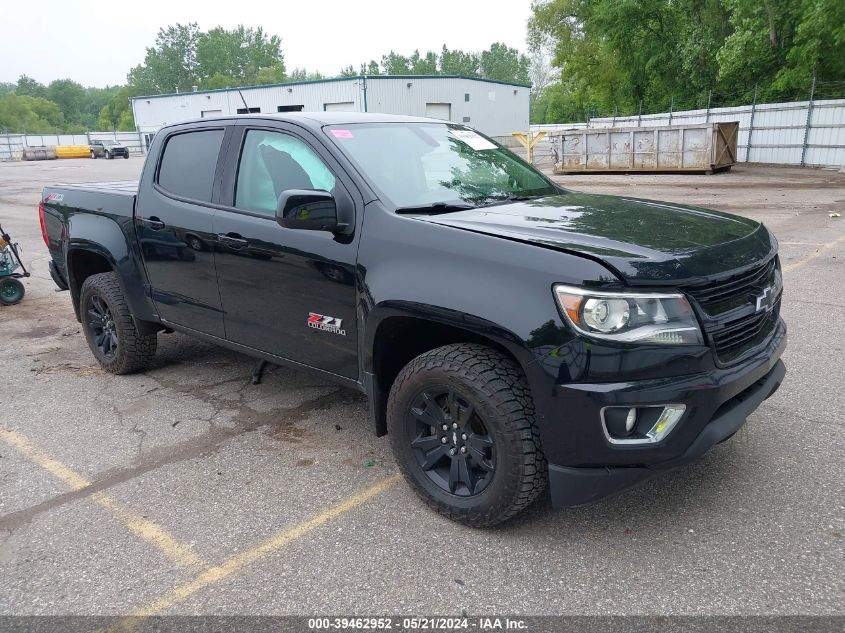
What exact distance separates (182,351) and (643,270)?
443 centimetres

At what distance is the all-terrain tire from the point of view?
16.3ft

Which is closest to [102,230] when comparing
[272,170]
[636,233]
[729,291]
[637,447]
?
[272,170]

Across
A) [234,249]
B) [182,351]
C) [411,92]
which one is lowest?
[182,351]

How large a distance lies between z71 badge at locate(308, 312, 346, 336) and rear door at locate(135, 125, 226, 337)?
0.87 meters

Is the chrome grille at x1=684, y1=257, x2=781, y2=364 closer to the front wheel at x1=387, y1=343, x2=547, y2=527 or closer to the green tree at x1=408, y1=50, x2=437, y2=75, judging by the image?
the front wheel at x1=387, y1=343, x2=547, y2=527

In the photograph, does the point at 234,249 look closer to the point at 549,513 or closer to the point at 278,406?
the point at 278,406

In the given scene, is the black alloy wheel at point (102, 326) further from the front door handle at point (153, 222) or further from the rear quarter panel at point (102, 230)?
the front door handle at point (153, 222)

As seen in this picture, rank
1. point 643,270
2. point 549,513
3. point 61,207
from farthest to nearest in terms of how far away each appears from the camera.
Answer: point 61,207, point 549,513, point 643,270

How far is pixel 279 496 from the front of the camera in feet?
11.2

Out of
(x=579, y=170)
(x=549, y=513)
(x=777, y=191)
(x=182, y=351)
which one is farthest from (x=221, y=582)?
(x=579, y=170)

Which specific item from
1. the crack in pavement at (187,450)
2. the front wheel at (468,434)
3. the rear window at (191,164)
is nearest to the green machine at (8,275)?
the rear window at (191,164)

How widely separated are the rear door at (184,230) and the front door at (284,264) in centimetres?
15

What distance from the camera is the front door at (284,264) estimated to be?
341cm

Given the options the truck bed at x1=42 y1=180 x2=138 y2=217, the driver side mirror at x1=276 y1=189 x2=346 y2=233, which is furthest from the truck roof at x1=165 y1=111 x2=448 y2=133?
the truck bed at x1=42 y1=180 x2=138 y2=217
